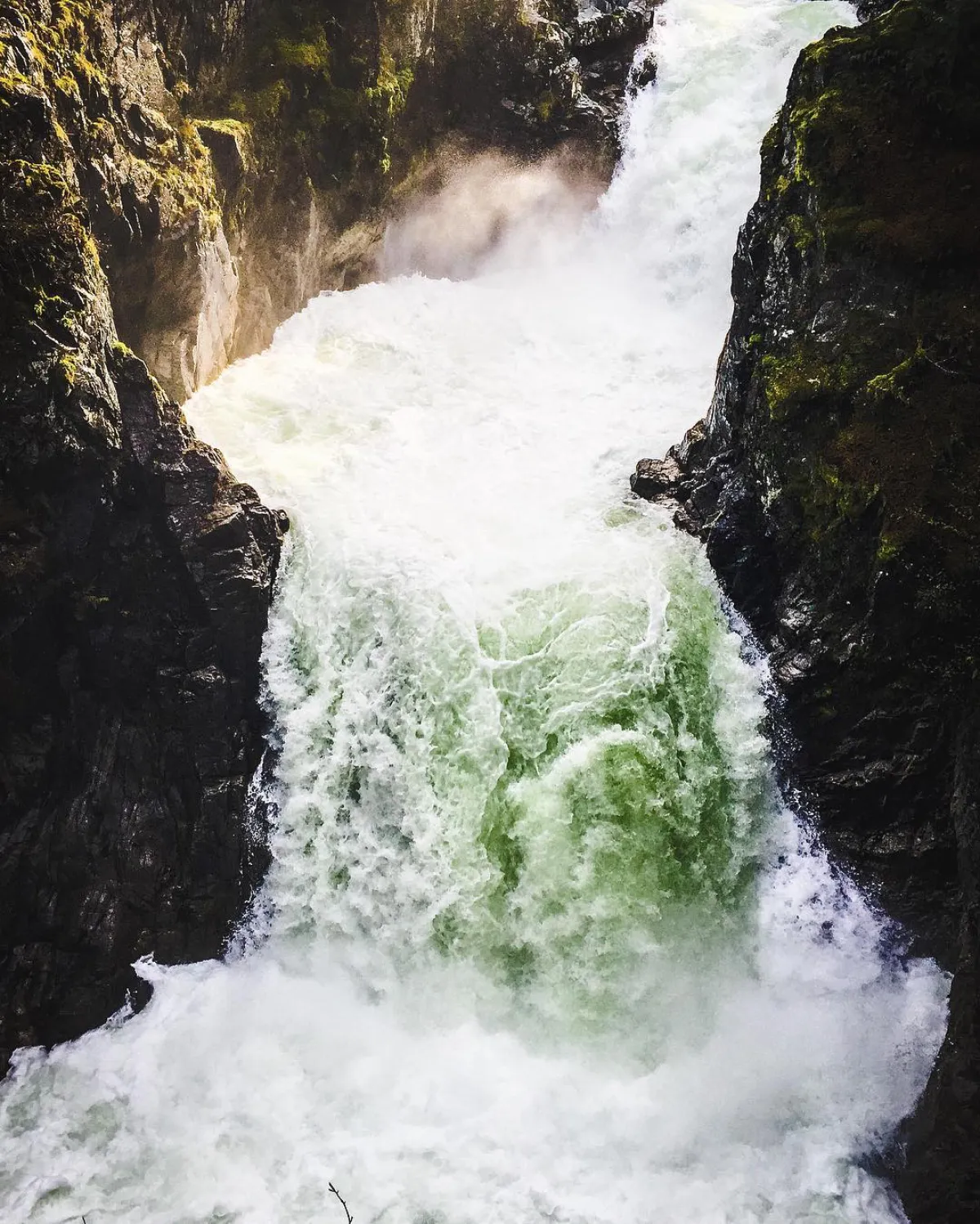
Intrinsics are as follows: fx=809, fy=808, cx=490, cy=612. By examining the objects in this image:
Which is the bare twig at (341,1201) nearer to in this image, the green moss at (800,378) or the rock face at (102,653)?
the rock face at (102,653)

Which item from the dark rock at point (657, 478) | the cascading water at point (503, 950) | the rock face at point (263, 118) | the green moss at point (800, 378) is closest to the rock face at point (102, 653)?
the cascading water at point (503, 950)

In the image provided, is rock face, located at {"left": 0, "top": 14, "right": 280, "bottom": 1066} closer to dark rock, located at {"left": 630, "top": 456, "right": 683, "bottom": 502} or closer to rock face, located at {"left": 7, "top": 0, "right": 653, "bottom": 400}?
rock face, located at {"left": 7, "top": 0, "right": 653, "bottom": 400}

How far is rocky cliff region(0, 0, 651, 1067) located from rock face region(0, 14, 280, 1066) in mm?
22

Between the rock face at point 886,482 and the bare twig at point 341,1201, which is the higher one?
the rock face at point 886,482

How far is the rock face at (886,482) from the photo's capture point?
7512 millimetres

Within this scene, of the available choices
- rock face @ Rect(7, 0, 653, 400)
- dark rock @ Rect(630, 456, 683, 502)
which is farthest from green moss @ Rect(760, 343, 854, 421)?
rock face @ Rect(7, 0, 653, 400)

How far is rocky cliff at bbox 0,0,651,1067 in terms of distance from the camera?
8.84 m

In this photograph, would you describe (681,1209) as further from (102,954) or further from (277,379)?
(277,379)

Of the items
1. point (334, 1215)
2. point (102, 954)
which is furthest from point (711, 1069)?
point (102, 954)

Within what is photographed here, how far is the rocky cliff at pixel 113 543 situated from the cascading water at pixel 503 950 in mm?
674

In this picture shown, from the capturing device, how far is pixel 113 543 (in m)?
9.82

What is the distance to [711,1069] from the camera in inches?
315

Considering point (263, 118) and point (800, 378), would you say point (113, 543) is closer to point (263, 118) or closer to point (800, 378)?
point (800, 378)

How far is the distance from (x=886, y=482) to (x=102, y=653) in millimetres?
9072
